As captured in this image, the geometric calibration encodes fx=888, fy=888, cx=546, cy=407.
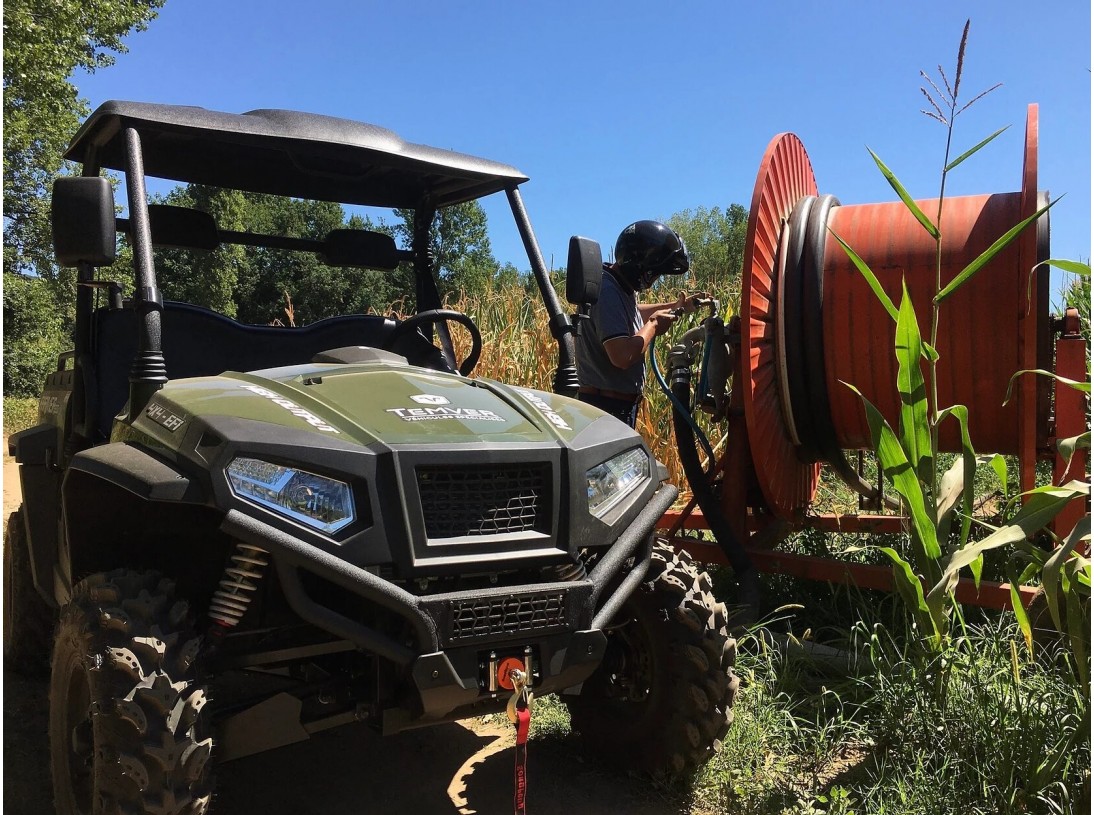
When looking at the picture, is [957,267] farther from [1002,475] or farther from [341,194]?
[341,194]

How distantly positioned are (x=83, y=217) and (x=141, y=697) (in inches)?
52.8

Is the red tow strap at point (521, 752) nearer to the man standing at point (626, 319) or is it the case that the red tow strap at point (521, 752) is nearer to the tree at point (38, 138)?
the man standing at point (626, 319)

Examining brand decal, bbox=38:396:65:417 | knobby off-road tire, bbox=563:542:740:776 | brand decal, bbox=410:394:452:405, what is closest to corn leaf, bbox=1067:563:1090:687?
knobby off-road tire, bbox=563:542:740:776

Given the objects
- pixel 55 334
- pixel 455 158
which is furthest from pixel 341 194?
pixel 55 334

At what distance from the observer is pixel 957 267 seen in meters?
4.21

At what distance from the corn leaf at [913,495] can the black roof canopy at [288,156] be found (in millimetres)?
1790

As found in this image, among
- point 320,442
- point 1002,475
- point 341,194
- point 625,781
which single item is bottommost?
point 625,781

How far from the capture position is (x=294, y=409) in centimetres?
231

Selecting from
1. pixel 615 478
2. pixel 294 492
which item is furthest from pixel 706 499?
pixel 294 492

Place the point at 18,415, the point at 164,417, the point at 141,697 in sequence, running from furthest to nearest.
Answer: the point at 18,415
the point at 164,417
the point at 141,697

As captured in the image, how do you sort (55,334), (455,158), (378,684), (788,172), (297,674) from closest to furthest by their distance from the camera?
(378,684) → (297,674) → (455,158) → (788,172) → (55,334)

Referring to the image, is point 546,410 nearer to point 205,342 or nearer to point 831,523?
point 205,342

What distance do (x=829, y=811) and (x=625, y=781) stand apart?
2.27ft

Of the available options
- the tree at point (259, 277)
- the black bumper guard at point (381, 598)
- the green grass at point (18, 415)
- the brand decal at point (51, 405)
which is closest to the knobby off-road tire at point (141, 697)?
the black bumper guard at point (381, 598)
